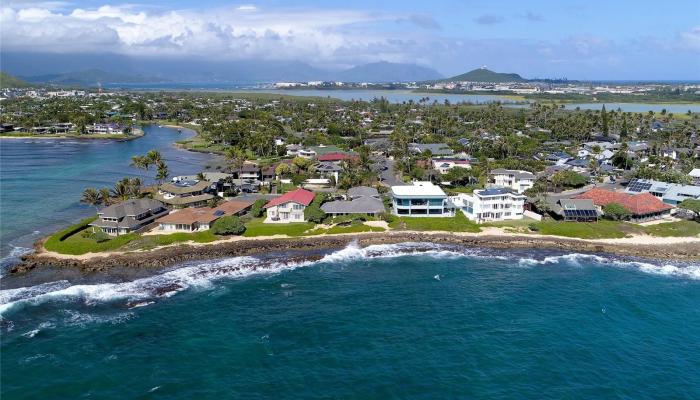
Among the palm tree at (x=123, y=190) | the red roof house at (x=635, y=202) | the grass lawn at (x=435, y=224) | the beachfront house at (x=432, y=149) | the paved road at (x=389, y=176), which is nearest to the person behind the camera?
the grass lawn at (x=435, y=224)

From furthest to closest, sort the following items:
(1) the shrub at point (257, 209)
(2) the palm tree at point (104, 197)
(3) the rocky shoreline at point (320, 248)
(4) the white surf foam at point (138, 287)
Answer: (1) the shrub at point (257, 209), (2) the palm tree at point (104, 197), (3) the rocky shoreline at point (320, 248), (4) the white surf foam at point (138, 287)

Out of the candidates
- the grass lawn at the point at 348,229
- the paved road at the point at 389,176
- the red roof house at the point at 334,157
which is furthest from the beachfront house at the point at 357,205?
the red roof house at the point at 334,157

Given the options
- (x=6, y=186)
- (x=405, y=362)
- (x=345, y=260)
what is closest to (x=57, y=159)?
(x=6, y=186)

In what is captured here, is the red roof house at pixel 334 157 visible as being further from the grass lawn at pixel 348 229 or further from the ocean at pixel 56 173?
the grass lawn at pixel 348 229

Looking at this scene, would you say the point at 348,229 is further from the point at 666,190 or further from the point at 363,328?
the point at 666,190

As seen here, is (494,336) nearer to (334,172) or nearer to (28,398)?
(28,398)
